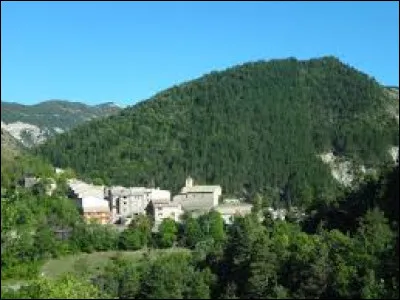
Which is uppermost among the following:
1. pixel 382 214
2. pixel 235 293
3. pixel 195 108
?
pixel 195 108

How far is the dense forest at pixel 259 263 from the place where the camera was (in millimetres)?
25469

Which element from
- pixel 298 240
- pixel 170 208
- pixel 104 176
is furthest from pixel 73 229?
pixel 104 176

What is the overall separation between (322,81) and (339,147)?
24967mm

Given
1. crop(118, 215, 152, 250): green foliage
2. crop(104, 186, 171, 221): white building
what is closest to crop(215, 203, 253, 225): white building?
crop(104, 186, 171, 221): white building

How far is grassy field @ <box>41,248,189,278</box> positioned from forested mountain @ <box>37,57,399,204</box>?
36401 mm

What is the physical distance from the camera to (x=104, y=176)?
89125 millimetres

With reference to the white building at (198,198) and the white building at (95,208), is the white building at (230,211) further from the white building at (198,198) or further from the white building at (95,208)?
the white building at (95,208)

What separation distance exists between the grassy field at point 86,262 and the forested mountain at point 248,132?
3640 cm

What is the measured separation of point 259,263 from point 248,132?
79.5 m

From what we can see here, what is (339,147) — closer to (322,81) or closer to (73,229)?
(322,81)

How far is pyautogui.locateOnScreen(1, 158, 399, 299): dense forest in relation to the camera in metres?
25.5

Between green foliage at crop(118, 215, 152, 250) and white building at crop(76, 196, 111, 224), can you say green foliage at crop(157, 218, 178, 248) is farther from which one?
white building at crop(76, 196, 111, 224)

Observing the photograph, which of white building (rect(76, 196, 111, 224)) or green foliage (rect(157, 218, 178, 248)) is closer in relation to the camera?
green foliage (rect(157, 218, 178, 248))

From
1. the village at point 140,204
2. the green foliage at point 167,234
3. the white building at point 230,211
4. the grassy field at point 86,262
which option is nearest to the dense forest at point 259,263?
the grassy field at point 86,262
